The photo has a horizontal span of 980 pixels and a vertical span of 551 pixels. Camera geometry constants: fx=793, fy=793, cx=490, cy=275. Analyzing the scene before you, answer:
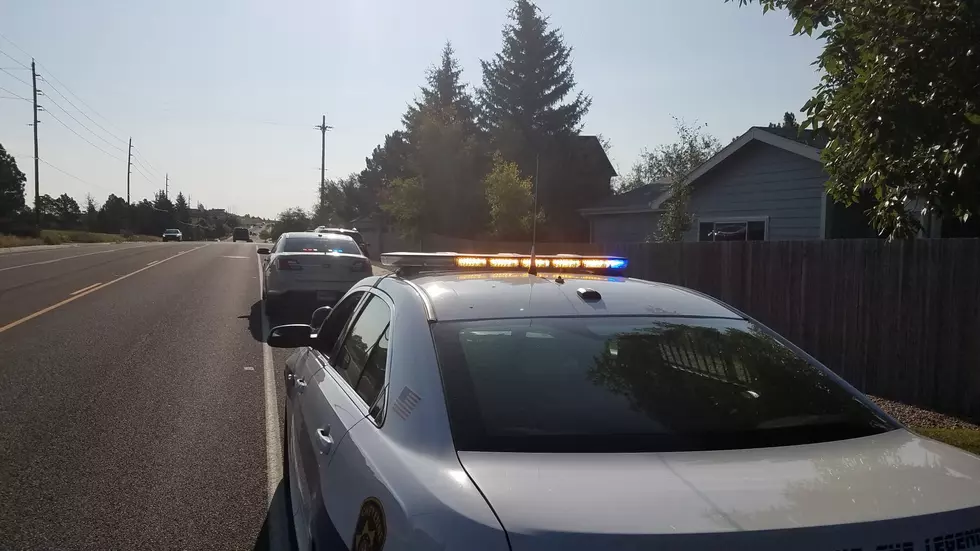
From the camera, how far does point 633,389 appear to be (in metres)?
2.58

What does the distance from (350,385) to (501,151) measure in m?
41.4

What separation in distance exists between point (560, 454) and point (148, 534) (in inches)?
125

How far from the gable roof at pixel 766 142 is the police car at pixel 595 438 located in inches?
518

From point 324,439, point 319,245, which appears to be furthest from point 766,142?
point 324,439

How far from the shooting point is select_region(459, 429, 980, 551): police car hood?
1.72 m

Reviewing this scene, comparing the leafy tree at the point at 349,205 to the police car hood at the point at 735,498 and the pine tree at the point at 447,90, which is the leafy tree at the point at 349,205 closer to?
the pine tree at the point at 447,90

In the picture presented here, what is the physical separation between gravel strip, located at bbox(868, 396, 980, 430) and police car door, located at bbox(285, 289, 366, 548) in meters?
5.23

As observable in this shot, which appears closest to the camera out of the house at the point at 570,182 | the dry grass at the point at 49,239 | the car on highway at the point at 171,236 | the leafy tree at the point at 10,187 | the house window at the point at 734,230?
the house window at the point at 734,230

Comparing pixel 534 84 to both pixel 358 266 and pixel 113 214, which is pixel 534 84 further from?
pixel 113 214

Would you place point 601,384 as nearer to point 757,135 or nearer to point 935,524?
point 935,524

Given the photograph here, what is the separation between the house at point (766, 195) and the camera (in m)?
16.2

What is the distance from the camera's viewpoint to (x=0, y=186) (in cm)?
7950

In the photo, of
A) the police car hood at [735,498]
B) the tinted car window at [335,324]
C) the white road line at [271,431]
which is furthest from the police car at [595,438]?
the white road line at [271,431]

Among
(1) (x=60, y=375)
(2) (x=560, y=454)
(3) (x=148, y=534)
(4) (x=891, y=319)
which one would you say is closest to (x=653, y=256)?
(4) (x=891, y=319)
